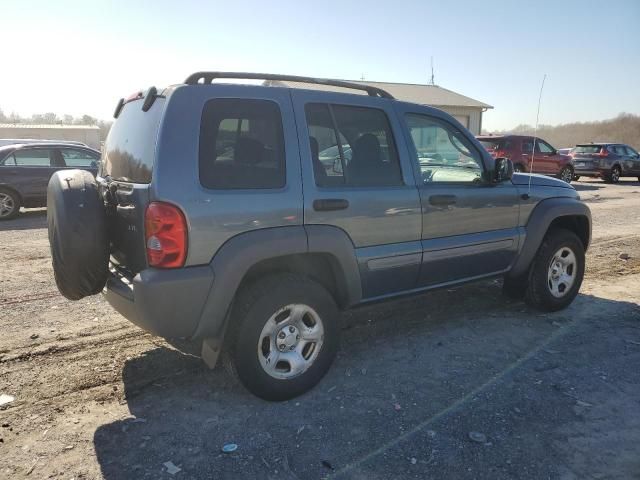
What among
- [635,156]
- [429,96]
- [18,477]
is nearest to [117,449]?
[18,477]

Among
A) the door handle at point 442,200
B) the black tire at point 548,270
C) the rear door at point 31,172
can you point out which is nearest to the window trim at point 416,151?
the door handle at point 442,200

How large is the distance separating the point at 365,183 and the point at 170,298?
1572 mm

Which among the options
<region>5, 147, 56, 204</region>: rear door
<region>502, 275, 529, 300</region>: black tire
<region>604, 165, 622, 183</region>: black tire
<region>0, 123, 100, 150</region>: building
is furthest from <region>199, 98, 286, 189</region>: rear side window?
<region>0, 123, 100, 150</region>: building

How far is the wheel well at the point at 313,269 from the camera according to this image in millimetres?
3242

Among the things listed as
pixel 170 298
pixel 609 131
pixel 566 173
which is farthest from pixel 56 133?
pixel 609 131

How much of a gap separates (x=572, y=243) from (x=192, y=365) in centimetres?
377

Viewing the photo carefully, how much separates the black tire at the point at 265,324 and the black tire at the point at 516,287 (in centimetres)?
236

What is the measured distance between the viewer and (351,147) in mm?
3564

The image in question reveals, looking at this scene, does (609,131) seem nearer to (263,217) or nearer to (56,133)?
(56,133)

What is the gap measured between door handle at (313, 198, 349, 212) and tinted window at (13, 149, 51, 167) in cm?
985

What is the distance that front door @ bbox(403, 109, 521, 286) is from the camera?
153 inches

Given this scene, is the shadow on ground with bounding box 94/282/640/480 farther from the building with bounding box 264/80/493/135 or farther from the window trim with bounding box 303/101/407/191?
the building with bounding box 264/80/493/135

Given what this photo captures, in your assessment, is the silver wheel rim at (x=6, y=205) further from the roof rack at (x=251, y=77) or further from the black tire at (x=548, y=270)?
the black tire at (x=548, y=270)

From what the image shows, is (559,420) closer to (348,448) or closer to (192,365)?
(348,448)
